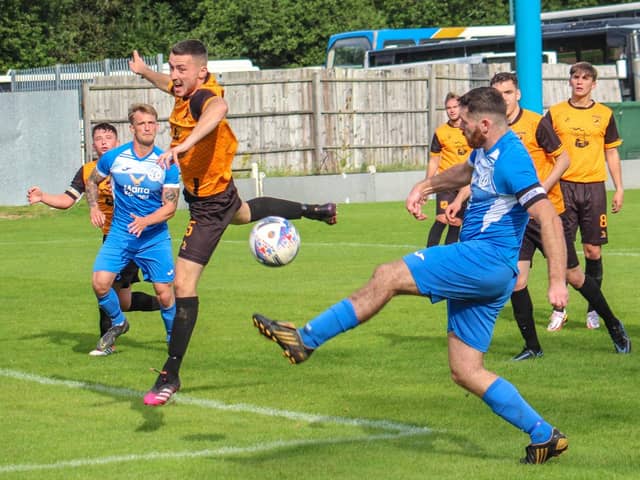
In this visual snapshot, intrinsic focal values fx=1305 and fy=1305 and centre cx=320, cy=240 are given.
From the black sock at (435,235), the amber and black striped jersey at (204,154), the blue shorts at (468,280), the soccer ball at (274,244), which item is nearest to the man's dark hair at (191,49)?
the amber and black striped jersey at (204,154)

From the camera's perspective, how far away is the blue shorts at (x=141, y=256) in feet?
34.6

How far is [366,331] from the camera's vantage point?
11789 millimetres

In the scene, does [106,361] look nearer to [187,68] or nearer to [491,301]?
[187,68]

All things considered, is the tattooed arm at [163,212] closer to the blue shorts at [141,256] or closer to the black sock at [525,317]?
the blue shorts at [141,256]

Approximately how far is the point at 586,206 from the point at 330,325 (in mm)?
5896

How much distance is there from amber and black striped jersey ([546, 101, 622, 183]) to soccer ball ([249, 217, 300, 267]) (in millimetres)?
4122

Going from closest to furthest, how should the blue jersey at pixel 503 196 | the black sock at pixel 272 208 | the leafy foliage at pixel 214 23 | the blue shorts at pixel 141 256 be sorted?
1. the blue jersey at pixel 503 196
2. the black sock at pixel 272 208
3. the blue shorts at pixel 141 256
4. the leafy foliage at pixel 214 23

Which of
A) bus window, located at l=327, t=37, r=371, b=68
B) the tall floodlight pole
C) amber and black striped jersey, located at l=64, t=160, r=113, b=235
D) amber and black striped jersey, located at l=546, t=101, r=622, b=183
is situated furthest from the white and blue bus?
amber and black striped jersey, located at l=64, t=160, r=113, b=235

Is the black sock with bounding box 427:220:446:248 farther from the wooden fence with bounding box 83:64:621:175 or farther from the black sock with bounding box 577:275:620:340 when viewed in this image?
the wooden fence with bounding box 83:64:621:175

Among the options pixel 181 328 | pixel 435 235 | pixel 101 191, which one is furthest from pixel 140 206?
pixel 435 235

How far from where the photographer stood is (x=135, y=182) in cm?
1047

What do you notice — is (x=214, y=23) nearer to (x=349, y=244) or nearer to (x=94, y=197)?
(x=349, y=244)

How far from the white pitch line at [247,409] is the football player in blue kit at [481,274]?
0.97 m

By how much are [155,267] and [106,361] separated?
2.80ft
